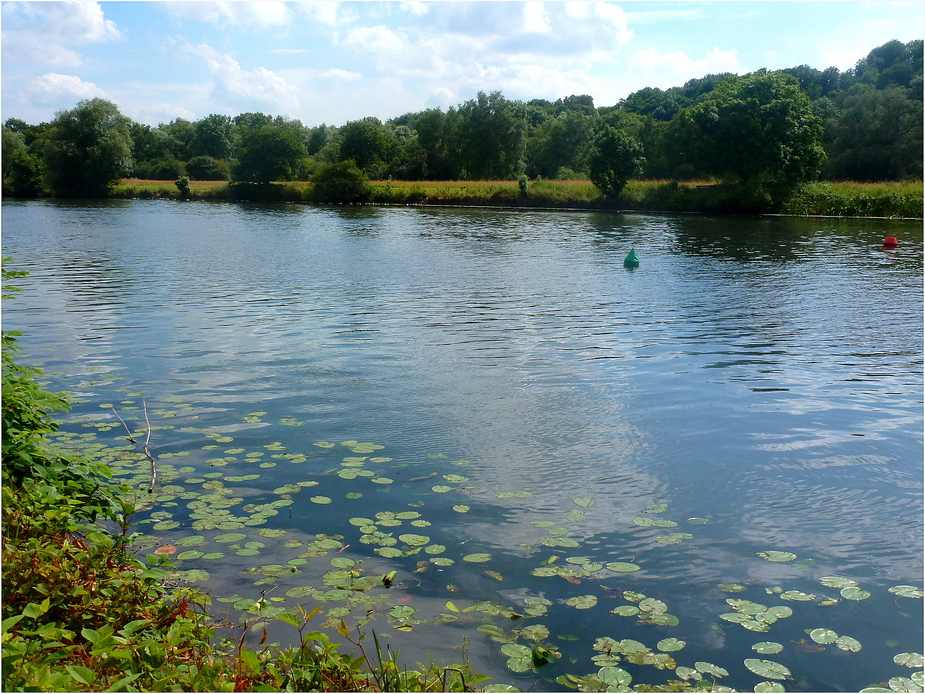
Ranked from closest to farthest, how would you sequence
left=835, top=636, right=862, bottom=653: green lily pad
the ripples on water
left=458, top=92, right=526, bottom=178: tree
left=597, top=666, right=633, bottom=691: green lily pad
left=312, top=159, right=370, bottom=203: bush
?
left=597, top=666, right=633, bottom=691: green lily pad < left=835, top=636, right=862, bottom=653: green lily pad < the ripples on water < left=312, top=159, right=370, bottom=203: bush < left=458, top=92, right=526, bottom=178: tree

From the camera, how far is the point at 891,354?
54.5 feet

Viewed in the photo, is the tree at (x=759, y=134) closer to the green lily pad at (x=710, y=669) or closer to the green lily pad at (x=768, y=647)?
the green lily pad at (x=768, y=647)

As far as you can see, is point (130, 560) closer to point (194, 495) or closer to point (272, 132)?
point (194, 495)

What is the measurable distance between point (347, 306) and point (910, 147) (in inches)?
2733

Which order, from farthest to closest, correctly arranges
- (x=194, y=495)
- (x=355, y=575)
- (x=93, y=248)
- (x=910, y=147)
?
1. (x=910, y=147)
2. (x=93, y=248)
3. (x=194, y=495)
4. (x=355, y=575)

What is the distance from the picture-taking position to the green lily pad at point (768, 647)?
587 cm

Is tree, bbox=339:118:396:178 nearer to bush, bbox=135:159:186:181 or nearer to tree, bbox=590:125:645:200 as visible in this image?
bush, bbox=135:159:186:181

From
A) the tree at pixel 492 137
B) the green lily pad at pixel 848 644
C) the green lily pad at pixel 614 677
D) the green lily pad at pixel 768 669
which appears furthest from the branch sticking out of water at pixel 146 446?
the tree at pixel 492 137

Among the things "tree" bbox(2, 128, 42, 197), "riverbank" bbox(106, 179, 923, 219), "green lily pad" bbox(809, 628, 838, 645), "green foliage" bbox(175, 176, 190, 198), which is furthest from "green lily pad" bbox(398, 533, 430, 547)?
"tree" bbox(2, 128, 42, 197)

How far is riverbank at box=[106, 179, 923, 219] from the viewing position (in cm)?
6619

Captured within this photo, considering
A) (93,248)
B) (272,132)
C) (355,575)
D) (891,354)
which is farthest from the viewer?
(272,132)

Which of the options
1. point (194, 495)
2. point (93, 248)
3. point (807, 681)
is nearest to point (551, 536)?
point (807, 681)

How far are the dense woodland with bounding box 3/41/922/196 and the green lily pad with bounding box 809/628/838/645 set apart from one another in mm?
68139

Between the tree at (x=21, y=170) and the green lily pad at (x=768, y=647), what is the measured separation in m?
108
